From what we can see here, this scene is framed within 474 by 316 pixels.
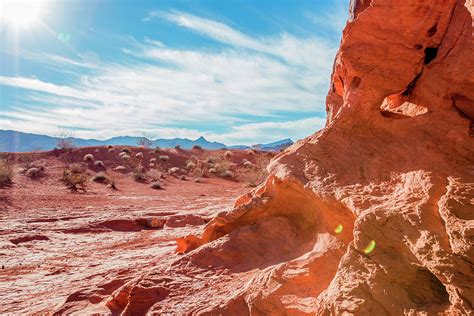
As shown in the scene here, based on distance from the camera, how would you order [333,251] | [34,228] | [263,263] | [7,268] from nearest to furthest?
1. [333,251]
2. [263,263]
3. [7,268]
4. [34,228]

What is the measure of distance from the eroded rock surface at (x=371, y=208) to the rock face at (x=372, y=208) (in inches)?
0.5

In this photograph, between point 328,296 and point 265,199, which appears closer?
point 328,296

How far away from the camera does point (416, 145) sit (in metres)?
3.98

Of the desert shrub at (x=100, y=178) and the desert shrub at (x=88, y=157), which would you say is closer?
the desert shrub at (x=100, y=178)

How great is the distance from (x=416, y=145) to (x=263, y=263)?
2385 millimetres

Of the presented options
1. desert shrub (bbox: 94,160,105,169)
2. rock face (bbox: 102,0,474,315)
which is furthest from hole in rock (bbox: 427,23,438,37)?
desert shrub (bbox: 94,160,105,169)

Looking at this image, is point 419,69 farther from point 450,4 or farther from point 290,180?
point 290,180

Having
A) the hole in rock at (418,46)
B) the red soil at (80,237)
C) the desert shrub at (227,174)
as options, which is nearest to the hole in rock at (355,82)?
the hole in rock at (418,46)

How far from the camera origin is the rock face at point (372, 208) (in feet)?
9.18

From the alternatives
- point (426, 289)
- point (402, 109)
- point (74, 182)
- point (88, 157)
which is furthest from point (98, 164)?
point (426, 289)

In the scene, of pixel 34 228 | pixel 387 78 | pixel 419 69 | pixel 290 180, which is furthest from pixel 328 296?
pixel 34 228

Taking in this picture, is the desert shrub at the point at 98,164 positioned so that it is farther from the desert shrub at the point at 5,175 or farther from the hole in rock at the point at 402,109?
the hole in rock at the point at 402,109

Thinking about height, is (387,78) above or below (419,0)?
below

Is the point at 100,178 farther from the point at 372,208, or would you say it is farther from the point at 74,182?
the point at 372,208
